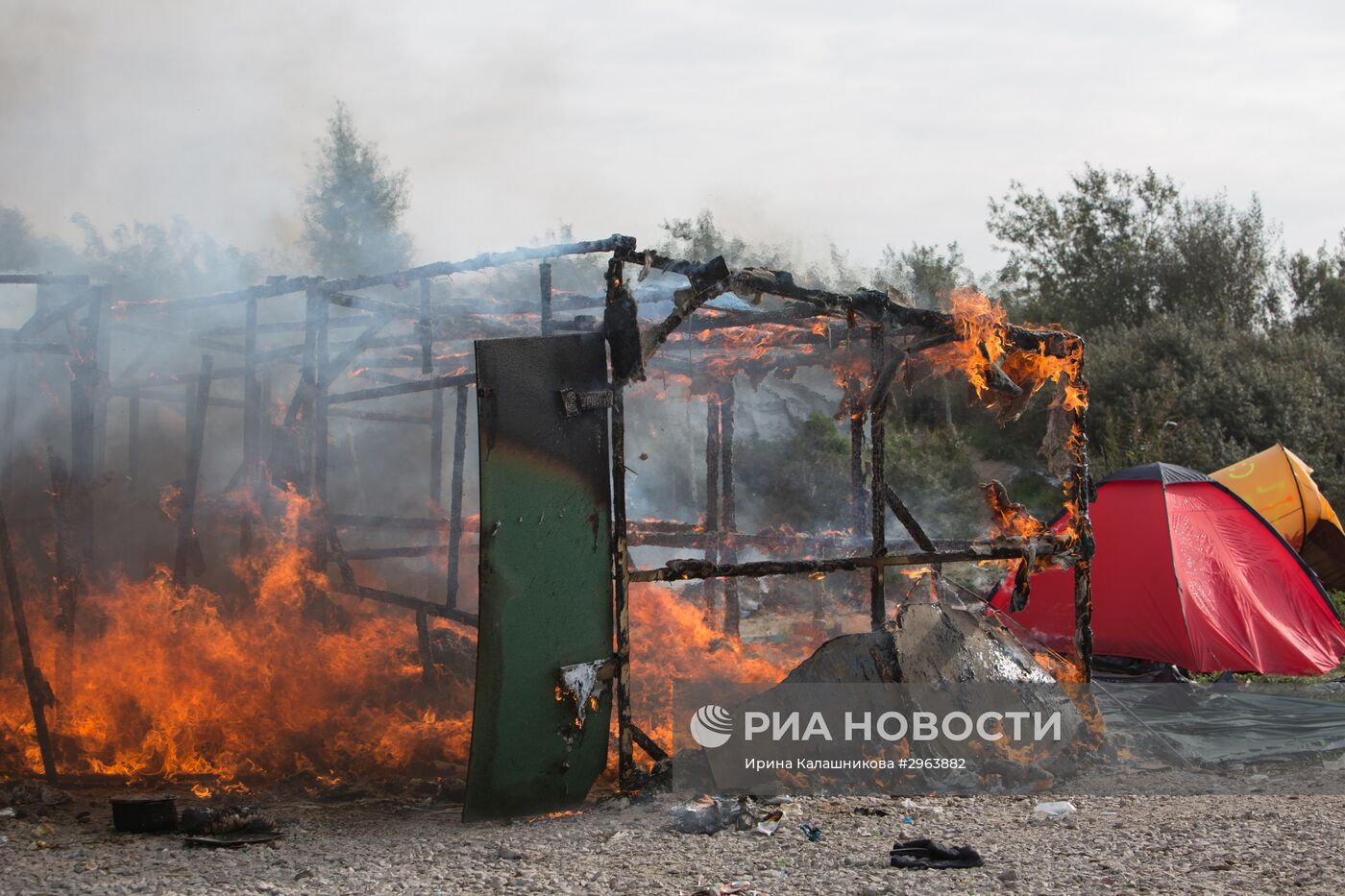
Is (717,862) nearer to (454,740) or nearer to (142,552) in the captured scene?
(454,740)

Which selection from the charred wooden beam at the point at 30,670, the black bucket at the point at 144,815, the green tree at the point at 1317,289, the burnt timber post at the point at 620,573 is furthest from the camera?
the green tree at the point at 1317,289

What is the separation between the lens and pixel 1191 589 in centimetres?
956

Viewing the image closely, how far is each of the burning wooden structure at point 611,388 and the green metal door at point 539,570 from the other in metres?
0.11

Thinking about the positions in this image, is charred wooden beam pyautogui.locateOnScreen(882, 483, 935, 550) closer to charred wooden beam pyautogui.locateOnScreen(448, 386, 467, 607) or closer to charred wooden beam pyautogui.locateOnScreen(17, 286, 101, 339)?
charred wooden beam pyautogui.locateOnScreen(448, 386, 467, 607)

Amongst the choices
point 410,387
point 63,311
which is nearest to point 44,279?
point 63,311

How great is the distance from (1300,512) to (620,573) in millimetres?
11497

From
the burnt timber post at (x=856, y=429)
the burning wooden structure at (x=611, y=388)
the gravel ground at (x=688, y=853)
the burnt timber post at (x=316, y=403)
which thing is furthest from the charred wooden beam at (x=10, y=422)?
the burnt timber post at (x=856, y=429)

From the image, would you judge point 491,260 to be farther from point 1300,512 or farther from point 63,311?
point 1300,512

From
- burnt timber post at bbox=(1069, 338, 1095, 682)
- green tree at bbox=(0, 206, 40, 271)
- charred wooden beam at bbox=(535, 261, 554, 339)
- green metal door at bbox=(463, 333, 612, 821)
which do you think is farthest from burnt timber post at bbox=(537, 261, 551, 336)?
green tree at bbox=(0, 206, 40, 271)

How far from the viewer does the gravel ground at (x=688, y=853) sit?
170 inches

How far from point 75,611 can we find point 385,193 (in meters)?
23.3

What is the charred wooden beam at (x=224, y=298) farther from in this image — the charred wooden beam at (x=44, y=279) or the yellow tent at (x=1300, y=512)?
the yellow tent at (x=1300, y=512)

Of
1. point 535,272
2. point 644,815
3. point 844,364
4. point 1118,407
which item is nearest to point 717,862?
point 644,815

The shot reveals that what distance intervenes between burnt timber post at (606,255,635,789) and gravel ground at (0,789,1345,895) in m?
0.31
